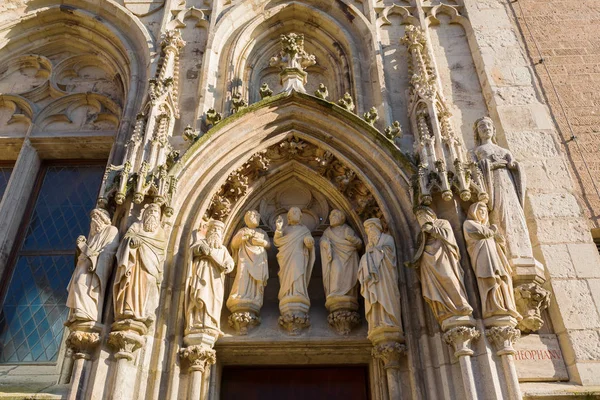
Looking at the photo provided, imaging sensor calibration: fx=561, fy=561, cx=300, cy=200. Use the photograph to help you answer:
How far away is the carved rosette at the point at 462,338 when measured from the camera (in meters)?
5.18

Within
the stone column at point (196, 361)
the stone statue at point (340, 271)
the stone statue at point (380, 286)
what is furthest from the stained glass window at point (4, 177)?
the stone statue at point (380, 286)

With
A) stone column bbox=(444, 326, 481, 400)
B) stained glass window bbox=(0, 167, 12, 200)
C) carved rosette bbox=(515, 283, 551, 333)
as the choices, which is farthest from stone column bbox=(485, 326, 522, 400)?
stained glass window bbox=(0, 167, 12, 200)

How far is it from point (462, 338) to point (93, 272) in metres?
3.63

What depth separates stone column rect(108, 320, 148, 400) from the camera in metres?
5.20

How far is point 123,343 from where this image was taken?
5301 mm

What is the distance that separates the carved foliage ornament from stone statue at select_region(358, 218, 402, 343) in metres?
0.77

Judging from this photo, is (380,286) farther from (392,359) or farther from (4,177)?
(4,177)

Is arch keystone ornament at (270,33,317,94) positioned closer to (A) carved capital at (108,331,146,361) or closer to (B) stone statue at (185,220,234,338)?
(B) stone statue at (185,220,234,338)

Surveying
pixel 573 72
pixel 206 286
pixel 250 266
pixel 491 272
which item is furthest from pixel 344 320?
pixel 573 72

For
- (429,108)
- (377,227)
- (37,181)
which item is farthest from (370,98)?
(37,181)

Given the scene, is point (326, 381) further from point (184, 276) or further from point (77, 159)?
point (77, 159)

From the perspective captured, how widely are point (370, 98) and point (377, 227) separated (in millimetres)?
2539

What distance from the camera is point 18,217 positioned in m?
7.86

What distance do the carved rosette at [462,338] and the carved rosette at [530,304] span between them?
2.76 ft
